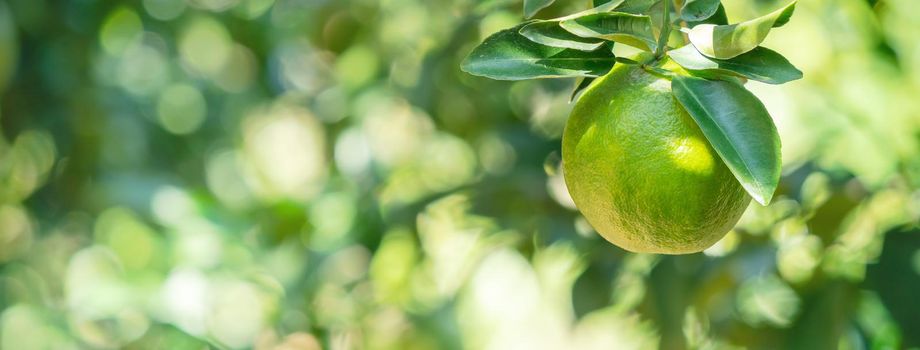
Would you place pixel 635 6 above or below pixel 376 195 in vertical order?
above

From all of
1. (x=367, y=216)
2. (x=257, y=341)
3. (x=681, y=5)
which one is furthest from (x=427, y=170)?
(x=681, y=5)

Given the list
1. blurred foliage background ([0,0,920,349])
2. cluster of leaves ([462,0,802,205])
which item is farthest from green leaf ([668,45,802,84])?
blurred foliage background ([0,0,920,349])

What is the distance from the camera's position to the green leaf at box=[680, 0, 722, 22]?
51 cm

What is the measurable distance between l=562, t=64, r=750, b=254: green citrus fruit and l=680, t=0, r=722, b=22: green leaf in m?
0.04

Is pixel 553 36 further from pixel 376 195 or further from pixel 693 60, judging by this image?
pixel 376 195

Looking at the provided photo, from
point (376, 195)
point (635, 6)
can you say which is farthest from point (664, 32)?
point (376, 195)

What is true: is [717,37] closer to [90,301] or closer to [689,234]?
[689,234]

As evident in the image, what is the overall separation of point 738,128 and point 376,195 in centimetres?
87

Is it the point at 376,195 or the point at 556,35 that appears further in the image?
the point at 376,195

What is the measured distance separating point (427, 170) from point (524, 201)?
11.9 inches

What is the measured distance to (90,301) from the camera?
1524 millimetres

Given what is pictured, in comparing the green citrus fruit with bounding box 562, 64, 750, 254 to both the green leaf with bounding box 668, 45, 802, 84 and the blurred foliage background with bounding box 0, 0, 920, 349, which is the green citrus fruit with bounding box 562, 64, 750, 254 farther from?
the blurred foliage background with bounding box 0, 0, 920, 349

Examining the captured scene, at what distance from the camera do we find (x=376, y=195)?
1286 mm

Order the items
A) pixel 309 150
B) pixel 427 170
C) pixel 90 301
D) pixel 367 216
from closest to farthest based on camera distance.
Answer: pixel 367 216 → pixel 427 170 → pixel 90 301 → pixel 309 150
